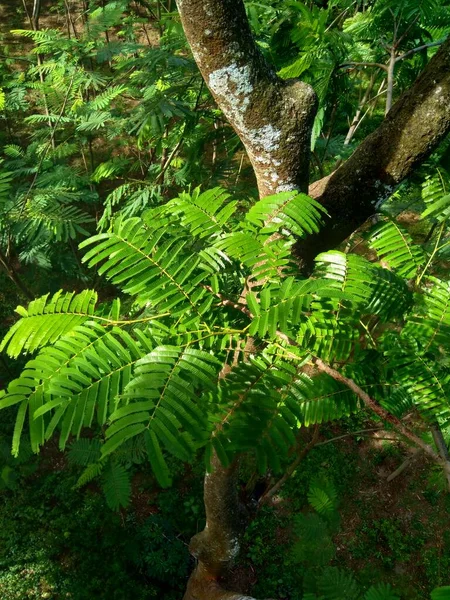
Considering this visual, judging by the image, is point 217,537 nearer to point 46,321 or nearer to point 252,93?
point 46,321

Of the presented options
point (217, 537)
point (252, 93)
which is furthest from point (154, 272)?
point (217, 537)

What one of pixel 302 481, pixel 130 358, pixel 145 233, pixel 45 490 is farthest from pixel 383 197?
pixel 45 490

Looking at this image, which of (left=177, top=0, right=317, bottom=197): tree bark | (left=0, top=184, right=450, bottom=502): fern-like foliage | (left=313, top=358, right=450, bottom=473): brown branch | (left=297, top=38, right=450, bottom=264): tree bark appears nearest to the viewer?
(left=0, top=184, right=450, bottom=502): fern-like foliage

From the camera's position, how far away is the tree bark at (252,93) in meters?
1.44

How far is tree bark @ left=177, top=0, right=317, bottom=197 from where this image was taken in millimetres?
1438

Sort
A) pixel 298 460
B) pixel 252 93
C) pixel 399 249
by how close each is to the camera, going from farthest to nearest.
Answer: pixel 298 460 → pixel 399 249 → pixel 252 93

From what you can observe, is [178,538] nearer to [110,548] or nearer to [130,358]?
[110,548]

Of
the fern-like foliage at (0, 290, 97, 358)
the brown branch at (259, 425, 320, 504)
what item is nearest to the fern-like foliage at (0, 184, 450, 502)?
the fern-like foliage at (0, 290, 97, 358)

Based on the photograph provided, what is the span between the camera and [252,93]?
1562mm

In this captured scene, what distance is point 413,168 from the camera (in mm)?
1737

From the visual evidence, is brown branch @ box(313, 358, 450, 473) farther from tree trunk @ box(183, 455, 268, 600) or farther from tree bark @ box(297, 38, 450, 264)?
tree trunk @ box(183, 455, 268, 600)

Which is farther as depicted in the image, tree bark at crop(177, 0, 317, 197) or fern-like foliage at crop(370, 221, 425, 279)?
Result: fern-like foliage at crop(370, 221, 425, 279)

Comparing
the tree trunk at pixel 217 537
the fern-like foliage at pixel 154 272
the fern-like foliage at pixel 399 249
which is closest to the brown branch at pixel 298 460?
the tree trunk at pixel 217 537

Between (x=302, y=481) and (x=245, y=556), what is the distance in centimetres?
91
